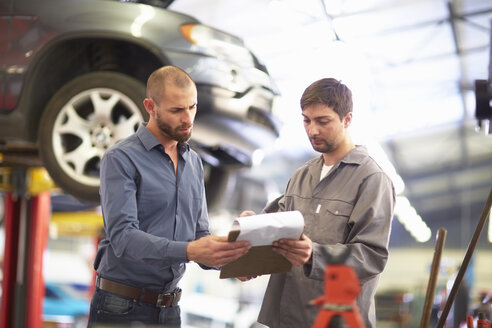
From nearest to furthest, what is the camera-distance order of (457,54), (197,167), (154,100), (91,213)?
(154,100) → (197,167) → (91,213) → (457,54)

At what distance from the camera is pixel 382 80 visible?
11.0 m

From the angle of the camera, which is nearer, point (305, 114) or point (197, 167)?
point (305, 114)

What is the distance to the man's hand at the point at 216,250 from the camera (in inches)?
70.1

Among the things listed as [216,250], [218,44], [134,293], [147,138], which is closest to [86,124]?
[218,44]

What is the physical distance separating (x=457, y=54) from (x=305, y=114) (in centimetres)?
901

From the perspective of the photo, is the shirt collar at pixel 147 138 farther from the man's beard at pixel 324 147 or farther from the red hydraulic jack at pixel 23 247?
the red hydraulic jack at pixel 23 247

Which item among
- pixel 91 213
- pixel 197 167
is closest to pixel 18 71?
pixel 197 167

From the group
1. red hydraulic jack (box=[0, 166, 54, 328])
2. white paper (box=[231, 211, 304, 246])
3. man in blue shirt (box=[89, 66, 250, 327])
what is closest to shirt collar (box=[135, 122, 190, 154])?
man in blue shirt (box=[89, 66, 250, 327])

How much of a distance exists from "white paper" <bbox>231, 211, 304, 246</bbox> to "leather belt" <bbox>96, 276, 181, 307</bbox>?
1.65 feet

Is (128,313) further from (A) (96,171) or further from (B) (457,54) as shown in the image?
(B) (457,54)

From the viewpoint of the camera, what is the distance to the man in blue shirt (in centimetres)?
196

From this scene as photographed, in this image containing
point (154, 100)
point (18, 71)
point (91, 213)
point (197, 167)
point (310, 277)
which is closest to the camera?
point (310, 277)

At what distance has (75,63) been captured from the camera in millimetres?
3719

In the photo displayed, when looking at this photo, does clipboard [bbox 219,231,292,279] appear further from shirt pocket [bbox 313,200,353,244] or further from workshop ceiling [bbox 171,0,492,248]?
workshop ceiling [bbox 171,0,492,248]
